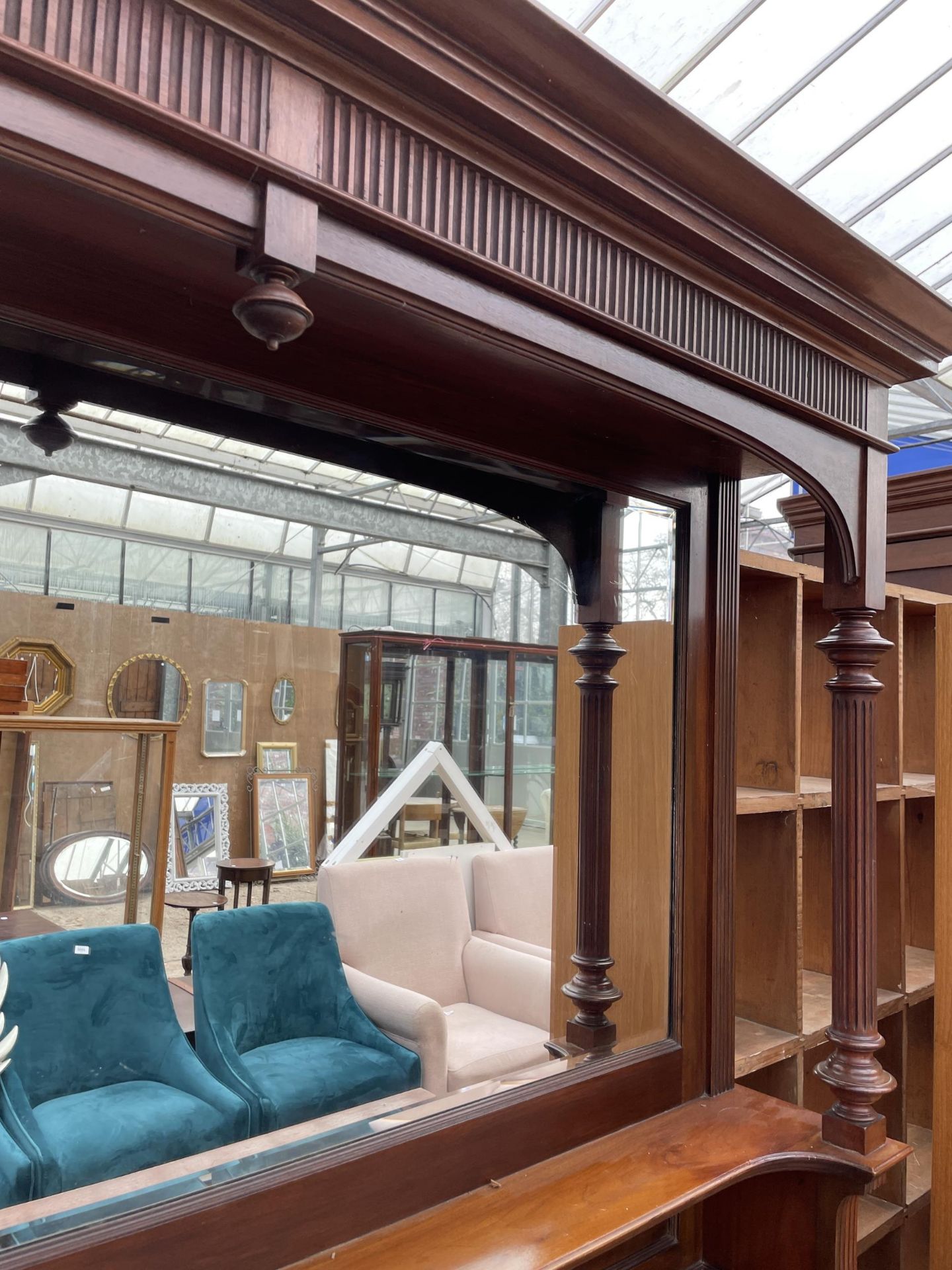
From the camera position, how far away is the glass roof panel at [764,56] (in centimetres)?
385

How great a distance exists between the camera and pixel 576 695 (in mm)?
1580

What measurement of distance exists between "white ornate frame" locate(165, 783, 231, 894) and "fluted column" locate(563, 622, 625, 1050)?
2.14 feet

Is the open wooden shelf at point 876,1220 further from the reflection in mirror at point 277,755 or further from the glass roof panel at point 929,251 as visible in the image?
the glass roof panel at point 929,251

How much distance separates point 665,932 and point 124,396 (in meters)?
1.15

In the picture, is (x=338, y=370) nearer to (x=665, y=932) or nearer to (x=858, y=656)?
(x=858, y=656)

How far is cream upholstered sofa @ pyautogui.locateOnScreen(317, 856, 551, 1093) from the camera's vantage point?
4.14ft

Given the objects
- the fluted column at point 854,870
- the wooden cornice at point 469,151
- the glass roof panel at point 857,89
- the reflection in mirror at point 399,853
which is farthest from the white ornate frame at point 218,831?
the glass roof panel at point 857,89

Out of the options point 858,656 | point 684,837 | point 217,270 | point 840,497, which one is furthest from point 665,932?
point 217,270

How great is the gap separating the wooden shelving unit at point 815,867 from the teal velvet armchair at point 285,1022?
2.62ft

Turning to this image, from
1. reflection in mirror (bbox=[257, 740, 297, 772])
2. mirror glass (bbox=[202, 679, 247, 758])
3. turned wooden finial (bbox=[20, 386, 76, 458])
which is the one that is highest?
turned wooden finial (bbox=[20, 386, 76, 458])

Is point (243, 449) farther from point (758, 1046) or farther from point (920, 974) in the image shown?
point (920, 974)

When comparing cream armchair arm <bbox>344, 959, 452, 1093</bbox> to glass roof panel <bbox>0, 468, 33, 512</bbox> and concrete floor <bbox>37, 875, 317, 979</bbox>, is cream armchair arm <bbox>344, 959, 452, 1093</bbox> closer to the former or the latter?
concrete floor <bbox>37, 875, 317, 979</bbox>

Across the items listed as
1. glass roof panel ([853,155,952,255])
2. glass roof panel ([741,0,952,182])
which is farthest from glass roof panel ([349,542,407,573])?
glass roof panel ([853,155,952,255])

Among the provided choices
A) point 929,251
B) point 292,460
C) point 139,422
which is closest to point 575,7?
Result: point 929,251
